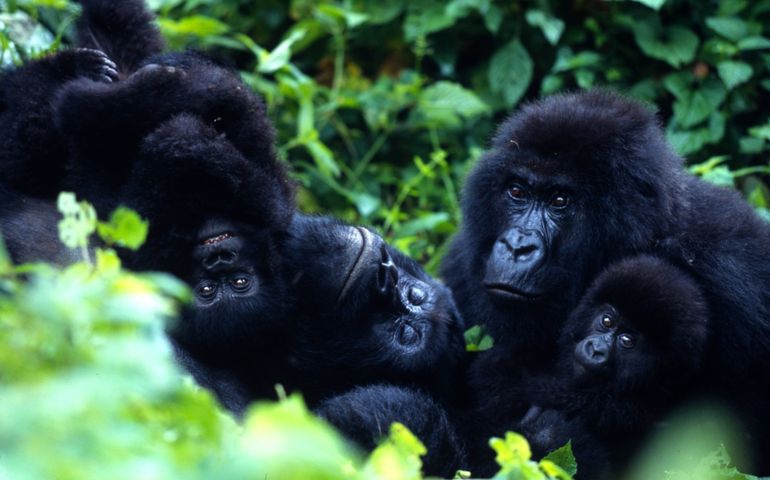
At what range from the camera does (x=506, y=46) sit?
665 centimetres

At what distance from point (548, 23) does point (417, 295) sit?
2962 millimetres

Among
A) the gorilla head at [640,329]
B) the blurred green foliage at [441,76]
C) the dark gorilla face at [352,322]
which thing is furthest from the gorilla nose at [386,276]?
the blurred green foliage at [441,76]

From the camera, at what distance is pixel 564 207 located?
156 inches

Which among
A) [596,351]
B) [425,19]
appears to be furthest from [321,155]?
[596,351]

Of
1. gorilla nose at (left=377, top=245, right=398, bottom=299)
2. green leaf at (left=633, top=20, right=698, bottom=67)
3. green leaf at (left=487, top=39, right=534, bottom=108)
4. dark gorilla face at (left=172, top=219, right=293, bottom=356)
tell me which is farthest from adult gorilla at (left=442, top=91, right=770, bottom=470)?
green leaf at (left=487, top=39, right=534, bottom=108)

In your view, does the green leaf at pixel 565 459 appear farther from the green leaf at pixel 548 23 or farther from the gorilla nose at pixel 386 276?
the green leaf at pixel 548 23

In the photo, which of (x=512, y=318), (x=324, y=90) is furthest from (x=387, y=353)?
(x=324, y=90)

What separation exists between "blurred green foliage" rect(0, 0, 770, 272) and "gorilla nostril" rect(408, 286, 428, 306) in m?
1.45

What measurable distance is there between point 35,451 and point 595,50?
5.69m

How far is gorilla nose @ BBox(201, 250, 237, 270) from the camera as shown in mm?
3617

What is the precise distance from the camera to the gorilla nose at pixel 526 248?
12.8 ft

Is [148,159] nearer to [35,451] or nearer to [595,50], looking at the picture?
[35,451]

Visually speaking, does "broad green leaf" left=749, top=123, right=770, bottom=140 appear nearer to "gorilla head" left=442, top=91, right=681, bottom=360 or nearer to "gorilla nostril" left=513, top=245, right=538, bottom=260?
"gorilla head" left=442, top=91, right=681, bottom=360

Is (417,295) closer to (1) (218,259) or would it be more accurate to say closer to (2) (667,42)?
(1) (218,259)
